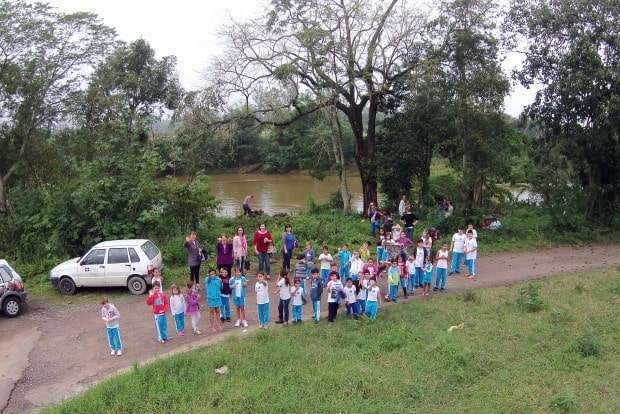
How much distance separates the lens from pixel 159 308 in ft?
34.9

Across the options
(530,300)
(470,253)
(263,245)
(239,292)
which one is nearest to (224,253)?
(263,245)

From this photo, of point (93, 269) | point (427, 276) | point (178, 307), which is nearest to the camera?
point (178, 307)

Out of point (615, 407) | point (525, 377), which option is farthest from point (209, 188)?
point (615, 407)

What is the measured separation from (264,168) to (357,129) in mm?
34411

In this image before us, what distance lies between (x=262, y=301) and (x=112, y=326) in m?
2.80

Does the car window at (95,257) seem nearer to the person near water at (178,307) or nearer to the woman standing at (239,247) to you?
the woman standing at (239,247)

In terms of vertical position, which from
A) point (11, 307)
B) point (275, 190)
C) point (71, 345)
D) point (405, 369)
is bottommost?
point (405, 369)

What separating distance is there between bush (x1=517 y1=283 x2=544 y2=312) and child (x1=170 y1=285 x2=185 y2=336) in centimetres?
707

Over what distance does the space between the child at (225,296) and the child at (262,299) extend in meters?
0.67

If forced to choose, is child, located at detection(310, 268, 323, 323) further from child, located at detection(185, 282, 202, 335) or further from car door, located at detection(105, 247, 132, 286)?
car door, located at detection(105, 247, 132, 286)

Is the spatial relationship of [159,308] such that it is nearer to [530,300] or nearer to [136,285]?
[136,285]

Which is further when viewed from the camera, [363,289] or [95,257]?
[95,257]

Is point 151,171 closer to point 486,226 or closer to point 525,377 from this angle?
point 486,226

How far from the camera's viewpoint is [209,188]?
17.5m
